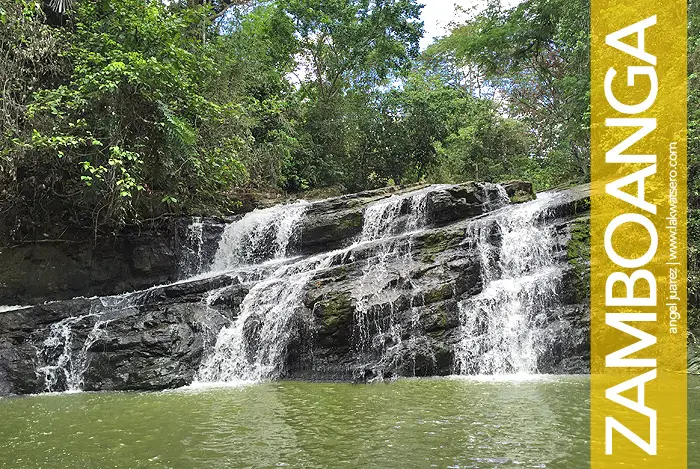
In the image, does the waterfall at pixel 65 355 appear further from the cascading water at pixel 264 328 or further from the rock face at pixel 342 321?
the cascading water at pixel 264 328

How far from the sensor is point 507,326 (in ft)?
28.5

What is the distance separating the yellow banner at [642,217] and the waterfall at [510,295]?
867 mm

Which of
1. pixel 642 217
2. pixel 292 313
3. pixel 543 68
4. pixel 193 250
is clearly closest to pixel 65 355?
pixel 292 313

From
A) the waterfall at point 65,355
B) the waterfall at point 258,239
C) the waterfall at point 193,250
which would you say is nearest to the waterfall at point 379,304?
the waterfall at point 258,239

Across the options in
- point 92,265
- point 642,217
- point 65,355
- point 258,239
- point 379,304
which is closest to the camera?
point 65,355

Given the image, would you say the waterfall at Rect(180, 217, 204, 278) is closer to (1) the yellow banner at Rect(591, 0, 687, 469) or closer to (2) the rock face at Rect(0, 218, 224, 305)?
(2) the rock face at Rect(0, 218, 224, 305)

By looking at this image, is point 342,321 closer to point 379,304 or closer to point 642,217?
point 379,304

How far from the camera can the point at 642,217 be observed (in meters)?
9.80

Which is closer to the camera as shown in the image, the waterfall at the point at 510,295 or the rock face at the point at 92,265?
the waterfall at the point at 510,295

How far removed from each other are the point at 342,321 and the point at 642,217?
6.25 metres

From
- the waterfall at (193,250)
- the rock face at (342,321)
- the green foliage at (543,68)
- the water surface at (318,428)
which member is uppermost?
the green foliage at (543,68)

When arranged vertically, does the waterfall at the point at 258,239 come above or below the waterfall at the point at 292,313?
above

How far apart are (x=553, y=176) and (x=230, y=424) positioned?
1882 cm

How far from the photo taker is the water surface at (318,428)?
383cm
